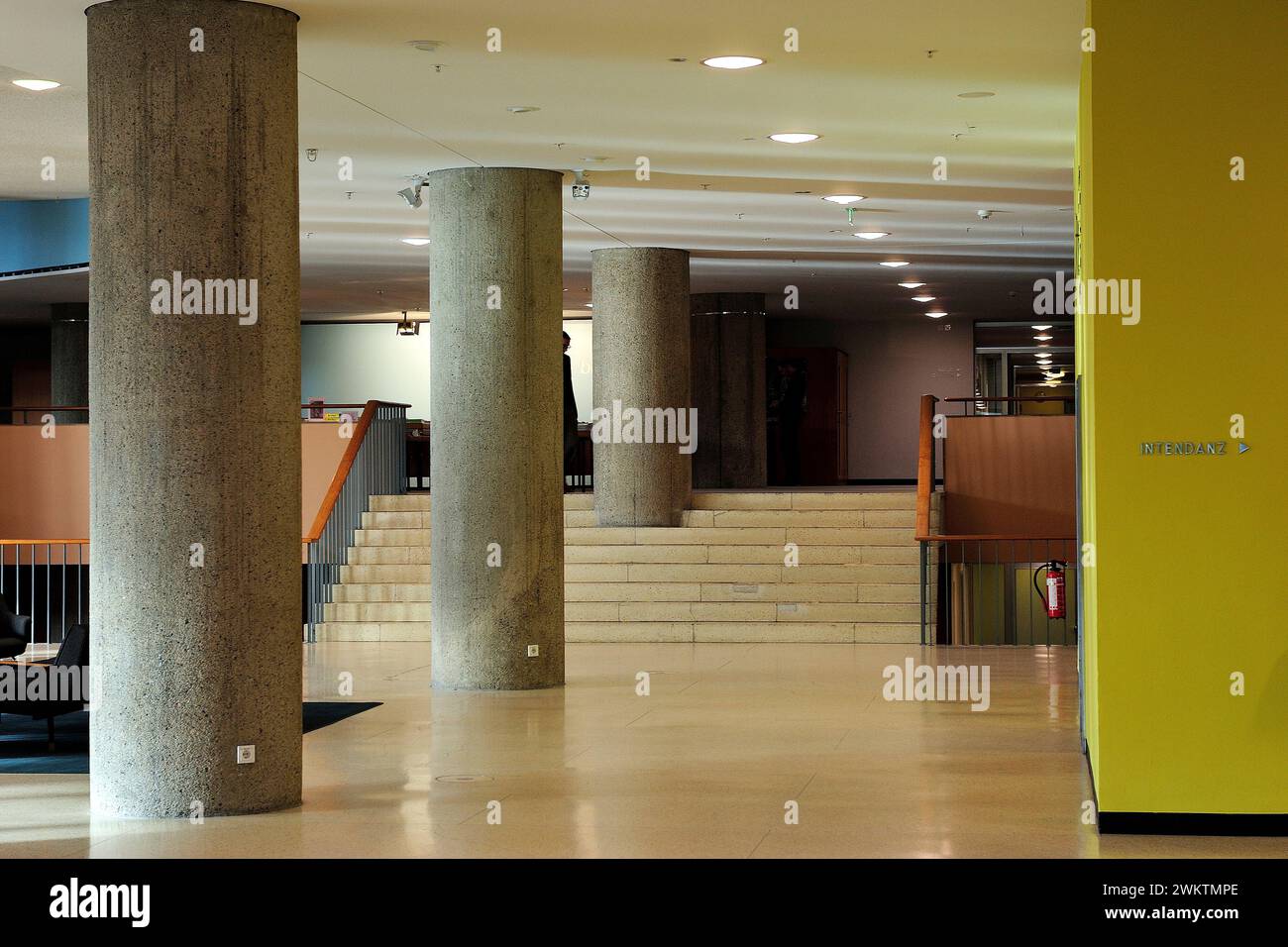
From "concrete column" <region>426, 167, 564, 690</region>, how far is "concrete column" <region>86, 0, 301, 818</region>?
4.59m

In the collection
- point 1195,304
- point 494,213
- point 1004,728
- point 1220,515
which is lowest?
point 1004,728

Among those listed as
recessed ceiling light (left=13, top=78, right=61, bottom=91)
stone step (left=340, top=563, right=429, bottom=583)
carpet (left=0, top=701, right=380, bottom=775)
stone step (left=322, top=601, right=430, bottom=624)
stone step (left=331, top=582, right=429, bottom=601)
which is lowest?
carpet (left=0, top=701, right=380, bottom=775)

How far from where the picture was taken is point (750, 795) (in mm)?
7645

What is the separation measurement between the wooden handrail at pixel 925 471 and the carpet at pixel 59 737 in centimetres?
648

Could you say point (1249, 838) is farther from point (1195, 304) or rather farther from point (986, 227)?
point (986, 227)

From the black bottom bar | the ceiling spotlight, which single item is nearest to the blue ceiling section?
the ceiling spotlight

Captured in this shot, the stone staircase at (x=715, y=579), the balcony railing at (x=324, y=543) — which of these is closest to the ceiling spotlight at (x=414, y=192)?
the stone staircase at (x=715, y=579)

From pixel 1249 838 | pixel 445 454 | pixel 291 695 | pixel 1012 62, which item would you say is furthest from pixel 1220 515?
pixel 445 454

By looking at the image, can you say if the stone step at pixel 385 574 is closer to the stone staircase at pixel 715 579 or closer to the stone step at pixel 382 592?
the stone staircase at pixel 715 579

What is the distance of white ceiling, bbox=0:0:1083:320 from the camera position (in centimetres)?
808

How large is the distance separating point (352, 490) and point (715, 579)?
4264 millimetres

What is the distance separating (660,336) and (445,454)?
5502 mm

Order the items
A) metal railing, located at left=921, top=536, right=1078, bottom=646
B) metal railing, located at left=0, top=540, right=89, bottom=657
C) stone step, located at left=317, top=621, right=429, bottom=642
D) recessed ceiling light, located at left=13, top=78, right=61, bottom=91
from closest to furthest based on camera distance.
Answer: recessed ceiling light, located at left=13, top=78, right=61, bottom=91, metal railing, located at left=921, top=536, right=1078, bottom=646, stone step, located at left=317, top=621, right=429, bottom=642, metal railing, located at left=0, top=540, right=89, bottom=657

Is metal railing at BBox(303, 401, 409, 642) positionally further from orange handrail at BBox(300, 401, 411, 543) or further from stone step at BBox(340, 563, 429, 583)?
stone step at BBox(340, 563, 429, 583)
